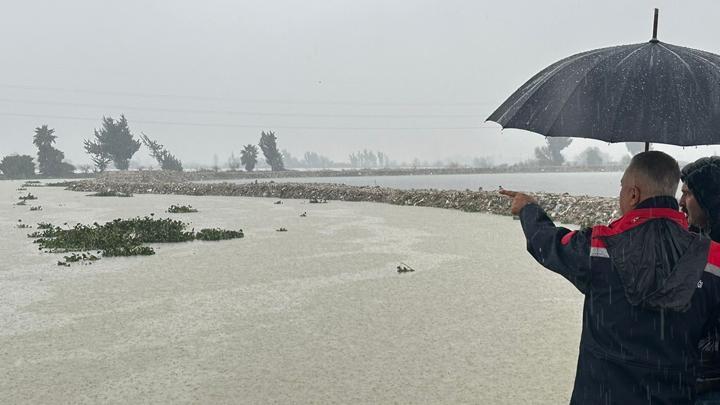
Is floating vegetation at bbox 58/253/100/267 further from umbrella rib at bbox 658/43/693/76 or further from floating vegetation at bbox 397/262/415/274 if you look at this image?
umbrella rib at bbox 658/43/693/76

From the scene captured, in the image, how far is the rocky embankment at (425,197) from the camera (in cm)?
2170

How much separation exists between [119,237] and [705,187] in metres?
15.8

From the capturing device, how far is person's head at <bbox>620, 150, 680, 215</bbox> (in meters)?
2.38

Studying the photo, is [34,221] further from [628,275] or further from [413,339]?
[628,275]

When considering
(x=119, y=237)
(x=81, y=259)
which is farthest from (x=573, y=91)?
(x=119, y=237)

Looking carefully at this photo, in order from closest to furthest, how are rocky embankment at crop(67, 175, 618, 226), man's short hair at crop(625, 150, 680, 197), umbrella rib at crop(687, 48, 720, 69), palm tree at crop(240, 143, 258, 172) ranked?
man's short hair at crop(625, 150, 680, 197)
umbrella rib at crop(687, 48, 720, 69)
rocky embankment at crop(67, 175, 618, 226)
palm tree at crop(240, 143, 258, 172)

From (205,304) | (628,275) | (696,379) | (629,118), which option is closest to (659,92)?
(629,118)

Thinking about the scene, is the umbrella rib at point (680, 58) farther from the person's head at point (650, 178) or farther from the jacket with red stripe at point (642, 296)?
the jacket with red stripe at point (642, 296)

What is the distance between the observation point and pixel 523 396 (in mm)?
5137

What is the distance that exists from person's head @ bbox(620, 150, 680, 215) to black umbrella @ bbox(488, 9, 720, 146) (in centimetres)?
68

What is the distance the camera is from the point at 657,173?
239 cm

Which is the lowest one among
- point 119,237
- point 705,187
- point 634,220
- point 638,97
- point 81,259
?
point 81,259

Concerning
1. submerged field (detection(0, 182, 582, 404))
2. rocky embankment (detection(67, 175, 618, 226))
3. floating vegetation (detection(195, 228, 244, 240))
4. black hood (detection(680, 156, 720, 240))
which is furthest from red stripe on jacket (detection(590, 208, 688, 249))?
rocky embankment (detection(67, 175, 618, 226))

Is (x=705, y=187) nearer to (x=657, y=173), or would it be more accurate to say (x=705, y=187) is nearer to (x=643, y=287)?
(x=657, y=173)
